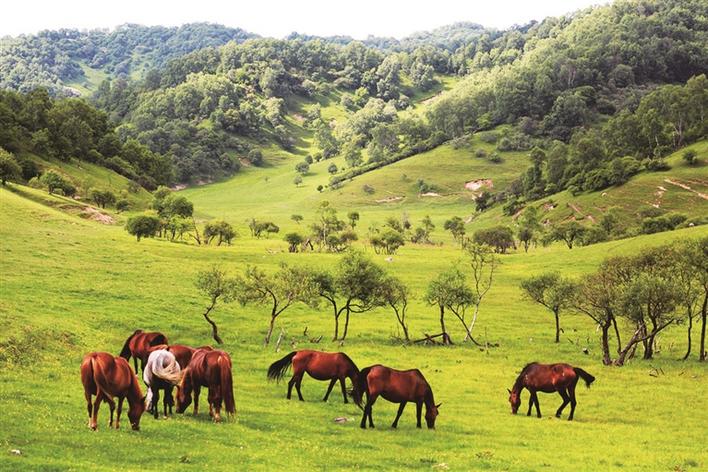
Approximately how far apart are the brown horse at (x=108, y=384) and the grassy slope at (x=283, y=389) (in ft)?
2.46

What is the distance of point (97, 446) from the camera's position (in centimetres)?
1795

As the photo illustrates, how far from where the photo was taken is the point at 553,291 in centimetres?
5116

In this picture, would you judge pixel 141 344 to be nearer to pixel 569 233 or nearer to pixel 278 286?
pixel 278 286

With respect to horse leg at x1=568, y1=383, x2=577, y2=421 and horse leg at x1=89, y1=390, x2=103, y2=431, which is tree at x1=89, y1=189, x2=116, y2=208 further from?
horse leg at x1=568, y1=383, x2=577, y2=421

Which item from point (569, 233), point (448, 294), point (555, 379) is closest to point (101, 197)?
point (448, 294)

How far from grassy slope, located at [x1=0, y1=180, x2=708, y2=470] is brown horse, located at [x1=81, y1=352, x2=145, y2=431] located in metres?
0.75

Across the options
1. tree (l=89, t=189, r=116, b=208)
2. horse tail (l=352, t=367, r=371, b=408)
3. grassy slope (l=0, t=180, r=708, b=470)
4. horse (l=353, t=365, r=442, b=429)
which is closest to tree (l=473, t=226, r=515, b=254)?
grassy slope (l=0, t=180, r=708, b=470)

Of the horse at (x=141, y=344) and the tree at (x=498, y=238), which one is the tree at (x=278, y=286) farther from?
the tree at (x=498, y=238)

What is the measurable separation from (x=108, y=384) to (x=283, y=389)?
41.6ft

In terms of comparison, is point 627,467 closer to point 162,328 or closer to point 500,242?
point 162,328

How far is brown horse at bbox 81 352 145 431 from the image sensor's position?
1958 centimetres

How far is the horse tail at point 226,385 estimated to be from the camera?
73.7ft

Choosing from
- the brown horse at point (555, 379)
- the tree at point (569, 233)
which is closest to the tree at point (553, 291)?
the brown horse at point (555, 379)

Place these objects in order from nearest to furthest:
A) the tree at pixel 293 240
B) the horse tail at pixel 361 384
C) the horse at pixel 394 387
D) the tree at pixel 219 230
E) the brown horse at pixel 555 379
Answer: the horse at pixel 394 387 < the horse tail at pixel 361 384 < the brown horse at pixel 555 379 < the tree at pixel 293 240 < the tree at pixel 219 230
